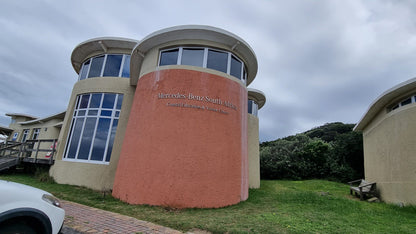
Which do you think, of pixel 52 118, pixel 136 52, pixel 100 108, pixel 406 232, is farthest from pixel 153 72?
pixel 52 118

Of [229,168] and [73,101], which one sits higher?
[73,101]

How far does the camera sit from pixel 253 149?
16.4 metres

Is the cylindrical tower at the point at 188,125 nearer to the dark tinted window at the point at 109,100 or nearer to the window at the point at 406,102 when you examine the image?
the dark tinted window at the point at 109,100

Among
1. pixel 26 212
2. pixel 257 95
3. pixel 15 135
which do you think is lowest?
pixel 26 212

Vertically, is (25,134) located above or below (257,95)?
below

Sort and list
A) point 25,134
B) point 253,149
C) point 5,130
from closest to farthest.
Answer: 1. point 253,149
2. point 25,134
3. point 5,130

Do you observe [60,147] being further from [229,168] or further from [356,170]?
[356,170]

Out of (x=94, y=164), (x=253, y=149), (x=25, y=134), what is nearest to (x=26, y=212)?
(x=94, y=164)

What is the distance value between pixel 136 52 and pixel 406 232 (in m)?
11.5

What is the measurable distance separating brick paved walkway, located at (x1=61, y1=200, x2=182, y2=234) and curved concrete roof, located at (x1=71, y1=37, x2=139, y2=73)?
340 inches

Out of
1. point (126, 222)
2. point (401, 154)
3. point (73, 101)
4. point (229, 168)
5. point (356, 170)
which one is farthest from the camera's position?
point (356, 170)

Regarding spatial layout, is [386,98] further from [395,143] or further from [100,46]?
[100,46]

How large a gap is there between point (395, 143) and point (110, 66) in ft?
49.6

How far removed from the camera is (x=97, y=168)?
10.2m
